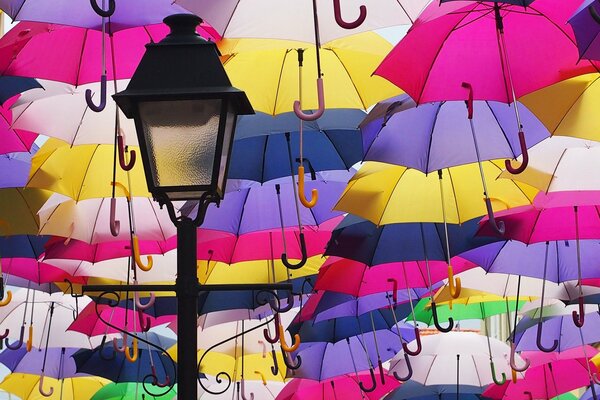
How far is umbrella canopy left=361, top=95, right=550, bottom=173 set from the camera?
7945 mm

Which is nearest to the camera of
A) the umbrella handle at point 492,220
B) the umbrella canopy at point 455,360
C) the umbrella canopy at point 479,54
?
the umbrella canopy at point 479,54

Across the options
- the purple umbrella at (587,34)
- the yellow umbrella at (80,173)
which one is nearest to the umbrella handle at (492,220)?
the purple umbrella at (587,34)

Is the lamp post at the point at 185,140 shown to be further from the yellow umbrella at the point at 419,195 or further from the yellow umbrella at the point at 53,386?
the yellow umbrella at the point at 53,386

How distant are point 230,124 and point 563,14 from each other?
289 centimetres

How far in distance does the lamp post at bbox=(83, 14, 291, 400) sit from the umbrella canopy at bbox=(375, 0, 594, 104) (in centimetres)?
259

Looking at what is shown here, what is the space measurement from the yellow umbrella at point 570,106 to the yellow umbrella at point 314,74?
1211 mm

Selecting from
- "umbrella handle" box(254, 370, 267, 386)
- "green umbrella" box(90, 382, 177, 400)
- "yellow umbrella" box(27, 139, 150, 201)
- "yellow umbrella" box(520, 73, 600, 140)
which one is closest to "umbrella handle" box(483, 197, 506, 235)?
"yellow umbrella" box(520, 73, 600, 140)

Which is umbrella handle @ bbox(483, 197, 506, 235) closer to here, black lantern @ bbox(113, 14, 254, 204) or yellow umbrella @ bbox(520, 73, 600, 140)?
yellow umbrella @ bbox(520, 73, 600, 140)

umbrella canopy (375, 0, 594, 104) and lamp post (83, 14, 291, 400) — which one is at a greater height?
umbrella canopy (375, 0, 594, 104)

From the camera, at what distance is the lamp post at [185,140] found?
13.3 feet

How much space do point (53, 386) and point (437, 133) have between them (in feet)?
34.6

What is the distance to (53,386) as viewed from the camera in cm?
1714

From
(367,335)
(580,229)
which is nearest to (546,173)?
(580,229)

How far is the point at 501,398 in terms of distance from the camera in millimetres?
13055
